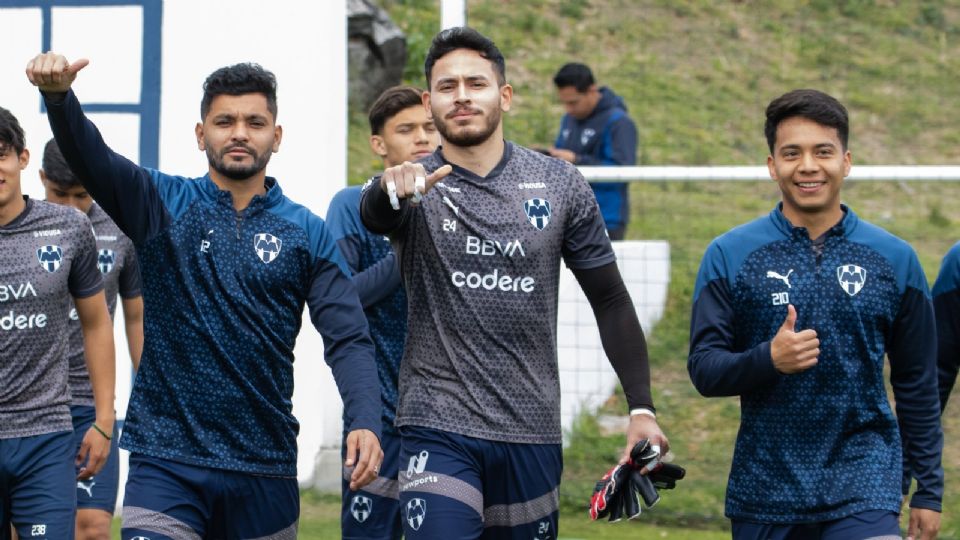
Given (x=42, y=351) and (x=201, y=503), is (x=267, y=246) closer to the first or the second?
(x=201, y=503)

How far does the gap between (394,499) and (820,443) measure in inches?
85.6

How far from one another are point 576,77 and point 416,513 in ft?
24.0

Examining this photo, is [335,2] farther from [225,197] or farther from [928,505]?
[928,505]

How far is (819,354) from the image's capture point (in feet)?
17.4

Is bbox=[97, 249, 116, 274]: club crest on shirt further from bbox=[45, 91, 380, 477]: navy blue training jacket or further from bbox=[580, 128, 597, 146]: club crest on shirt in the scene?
bbox=[580, 128, 597, 146]: club crest on shirt

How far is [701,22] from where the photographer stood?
18.0 meters

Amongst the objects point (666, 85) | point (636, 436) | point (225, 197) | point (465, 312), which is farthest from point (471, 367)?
point (666, 85)

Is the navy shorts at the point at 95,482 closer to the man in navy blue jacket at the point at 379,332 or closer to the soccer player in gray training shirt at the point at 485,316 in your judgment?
the man in navy blue jacket at the point at 379,332

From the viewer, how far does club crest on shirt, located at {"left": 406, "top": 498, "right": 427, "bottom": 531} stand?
5.22 m

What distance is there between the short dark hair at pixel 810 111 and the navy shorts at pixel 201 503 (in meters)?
2.11

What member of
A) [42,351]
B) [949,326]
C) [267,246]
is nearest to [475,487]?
[267,246]

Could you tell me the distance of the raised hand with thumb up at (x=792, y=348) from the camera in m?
5.01

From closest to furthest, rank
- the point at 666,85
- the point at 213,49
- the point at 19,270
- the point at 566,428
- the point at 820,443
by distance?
the point at 820,443 → the point at 19,270 → the point at 213,49 → the point at 566,428 → the point at 666,85

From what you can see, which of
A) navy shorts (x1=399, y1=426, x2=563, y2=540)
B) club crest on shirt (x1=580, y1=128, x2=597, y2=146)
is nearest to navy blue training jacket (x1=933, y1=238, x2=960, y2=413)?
navy shorts (x1=399, y1=426, x2=563, y2=540)
